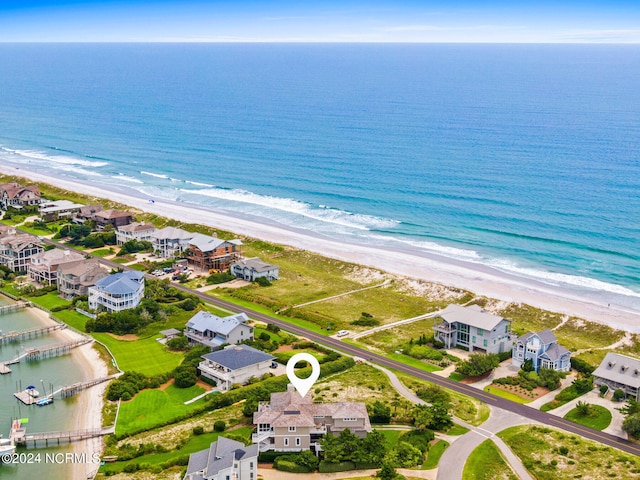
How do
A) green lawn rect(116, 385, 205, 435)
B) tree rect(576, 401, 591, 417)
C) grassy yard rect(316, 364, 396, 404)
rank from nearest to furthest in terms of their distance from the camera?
green lawn rect(116, 385, 205, 435)
tree rect(576, 401, 591, 417)
grassy yard rect(316, 364, 396, 404)

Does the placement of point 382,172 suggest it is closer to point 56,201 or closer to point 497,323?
point 56,201

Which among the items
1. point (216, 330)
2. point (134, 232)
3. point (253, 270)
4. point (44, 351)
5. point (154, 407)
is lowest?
point (154, 407)

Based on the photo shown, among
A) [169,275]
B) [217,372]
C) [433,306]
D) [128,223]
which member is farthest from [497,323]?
[128,223]

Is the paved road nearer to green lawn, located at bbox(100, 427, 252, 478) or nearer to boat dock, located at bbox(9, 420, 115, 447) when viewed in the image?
green lawn, located at bbox(100, 427, 252, 478)

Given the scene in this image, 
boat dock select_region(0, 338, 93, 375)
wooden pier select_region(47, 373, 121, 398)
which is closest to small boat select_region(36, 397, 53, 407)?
wooden pier select_region(47, 373, 121, 398)

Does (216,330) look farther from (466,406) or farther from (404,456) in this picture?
(404,456)

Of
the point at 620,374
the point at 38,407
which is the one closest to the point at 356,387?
the point at 620,374

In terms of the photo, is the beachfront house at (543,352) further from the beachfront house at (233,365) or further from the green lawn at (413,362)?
the beachfront house at (233,365)
